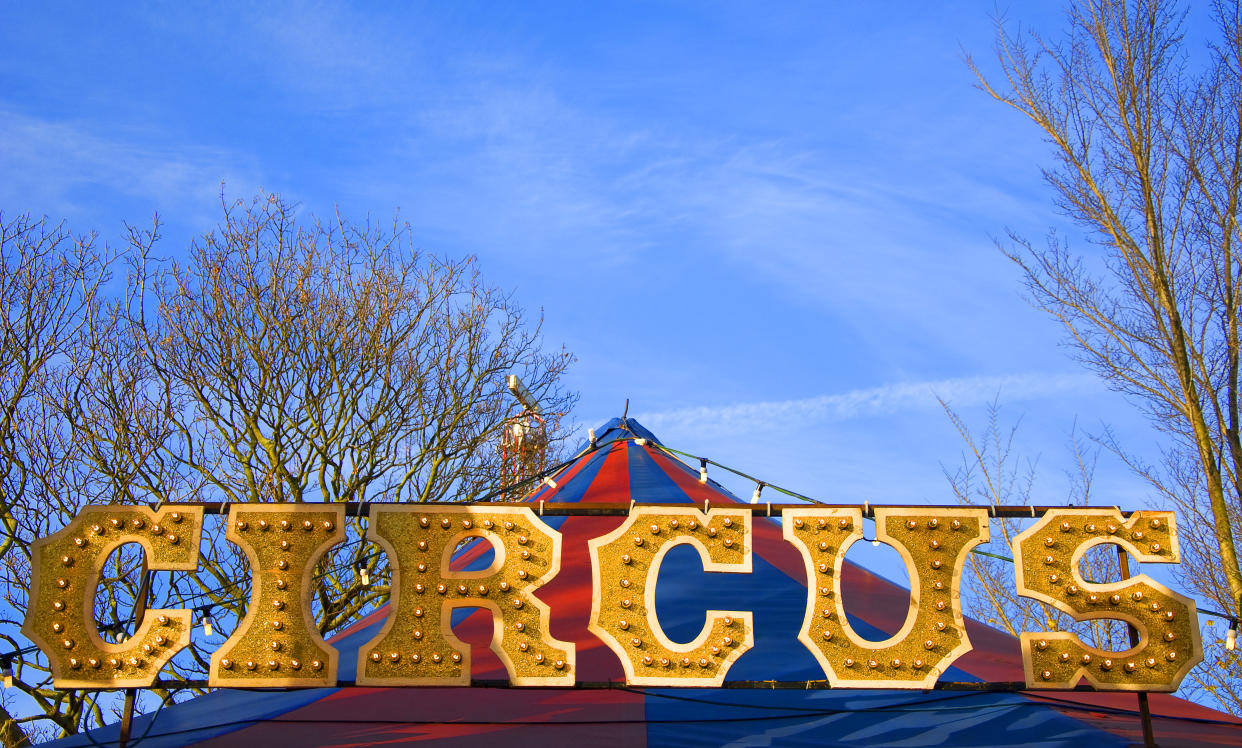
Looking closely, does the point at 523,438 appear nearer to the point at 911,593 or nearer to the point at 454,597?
the point at 454,597

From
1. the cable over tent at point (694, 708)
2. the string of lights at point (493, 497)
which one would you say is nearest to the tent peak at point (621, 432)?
the string of lights at point (493, 497)

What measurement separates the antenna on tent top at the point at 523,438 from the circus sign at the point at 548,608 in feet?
20.7

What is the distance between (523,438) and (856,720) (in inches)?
260

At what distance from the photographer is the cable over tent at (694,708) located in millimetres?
3688

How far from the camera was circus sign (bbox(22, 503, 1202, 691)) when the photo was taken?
12.3 ft

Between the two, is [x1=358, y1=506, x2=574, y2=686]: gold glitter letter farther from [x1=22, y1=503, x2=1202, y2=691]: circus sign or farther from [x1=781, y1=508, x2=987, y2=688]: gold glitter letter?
[x1=781, y1=508, x2=987, y2=688]: gold glitter letter

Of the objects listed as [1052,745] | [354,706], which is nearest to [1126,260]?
[1052,745]

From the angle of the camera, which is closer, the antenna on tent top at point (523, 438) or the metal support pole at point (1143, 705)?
the metal support pole at point (1143, 705)

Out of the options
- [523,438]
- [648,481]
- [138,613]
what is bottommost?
A: [138,613]

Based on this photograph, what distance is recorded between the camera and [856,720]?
3.96 meters

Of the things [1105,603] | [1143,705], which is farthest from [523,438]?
[1143,705]

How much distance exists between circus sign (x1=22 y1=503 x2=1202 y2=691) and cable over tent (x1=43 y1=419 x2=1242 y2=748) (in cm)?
19

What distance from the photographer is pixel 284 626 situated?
379 centimetres

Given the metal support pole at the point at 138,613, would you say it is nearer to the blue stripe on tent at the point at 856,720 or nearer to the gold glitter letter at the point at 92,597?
the gold glitter letter at the point at 92,597
